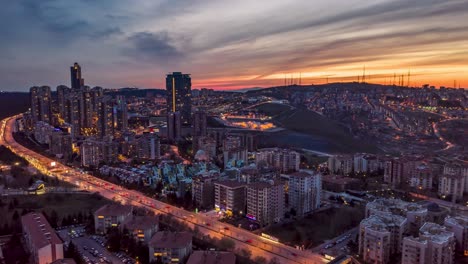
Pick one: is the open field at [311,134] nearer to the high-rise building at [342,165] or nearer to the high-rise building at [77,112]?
the high-rise building at [342,165]

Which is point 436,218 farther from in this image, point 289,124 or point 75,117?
point 75,117

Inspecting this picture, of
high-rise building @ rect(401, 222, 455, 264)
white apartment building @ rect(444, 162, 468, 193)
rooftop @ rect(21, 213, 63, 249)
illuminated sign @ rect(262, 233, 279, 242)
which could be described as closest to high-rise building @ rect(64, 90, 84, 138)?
rooftop @ rect(21, 213, 63, 249)

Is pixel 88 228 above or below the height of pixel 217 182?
below

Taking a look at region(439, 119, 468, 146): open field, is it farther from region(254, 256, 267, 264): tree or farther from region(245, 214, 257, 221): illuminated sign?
region(254, 256, 267, 264): tree

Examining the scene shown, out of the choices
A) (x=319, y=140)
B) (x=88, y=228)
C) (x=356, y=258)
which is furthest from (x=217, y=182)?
(x=319, y=140)

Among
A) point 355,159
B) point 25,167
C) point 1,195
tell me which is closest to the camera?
point 1,195
